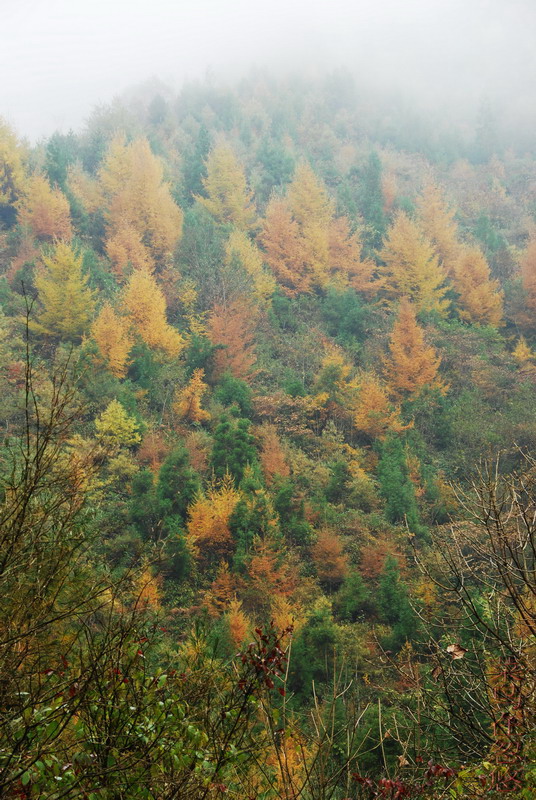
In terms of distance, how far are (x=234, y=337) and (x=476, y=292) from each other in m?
19.2

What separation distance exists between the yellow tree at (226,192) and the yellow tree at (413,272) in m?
12.8

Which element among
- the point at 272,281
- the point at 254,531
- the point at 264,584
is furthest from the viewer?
the point at 272,281

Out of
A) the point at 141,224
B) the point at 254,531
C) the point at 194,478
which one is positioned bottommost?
the point at 254,531

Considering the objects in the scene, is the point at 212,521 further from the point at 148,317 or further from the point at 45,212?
the point at 45,212

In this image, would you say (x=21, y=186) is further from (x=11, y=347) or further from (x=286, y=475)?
(x=286, y=475)

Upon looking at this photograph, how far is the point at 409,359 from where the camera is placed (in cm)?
3306

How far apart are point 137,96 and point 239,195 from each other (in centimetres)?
5744

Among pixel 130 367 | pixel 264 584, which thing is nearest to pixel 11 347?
pixel 130 367

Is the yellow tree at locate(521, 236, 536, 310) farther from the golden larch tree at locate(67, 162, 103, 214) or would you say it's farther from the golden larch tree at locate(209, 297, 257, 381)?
the golden larch tree at locate(67, 162, 103, 214)

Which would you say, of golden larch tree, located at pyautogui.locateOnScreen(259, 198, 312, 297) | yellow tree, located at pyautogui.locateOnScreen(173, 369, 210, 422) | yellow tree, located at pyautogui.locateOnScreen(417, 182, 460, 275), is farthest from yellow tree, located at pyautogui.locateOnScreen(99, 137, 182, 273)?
yellow tree, located at pyautogui.locateOnScreen(417, 182, 460, 275)

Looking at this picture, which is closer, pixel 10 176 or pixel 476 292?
pixel 476 292

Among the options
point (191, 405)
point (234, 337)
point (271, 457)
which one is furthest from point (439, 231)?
point (271, 457)

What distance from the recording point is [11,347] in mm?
27250

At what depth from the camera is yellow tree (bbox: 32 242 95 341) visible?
28609mm
